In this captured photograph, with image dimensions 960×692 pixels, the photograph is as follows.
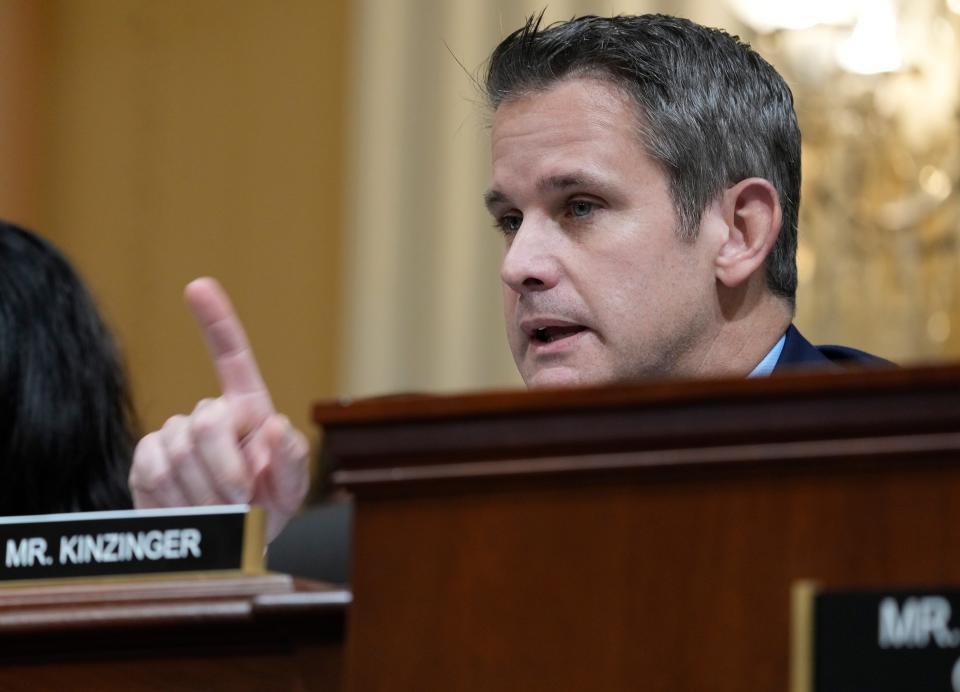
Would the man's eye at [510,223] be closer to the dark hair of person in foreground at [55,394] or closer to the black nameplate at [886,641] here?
the dark hair of person in foreground at [55,394]

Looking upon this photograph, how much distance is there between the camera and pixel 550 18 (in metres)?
5.03

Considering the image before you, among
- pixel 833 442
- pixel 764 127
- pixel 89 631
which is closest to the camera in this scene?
pixel 833 442

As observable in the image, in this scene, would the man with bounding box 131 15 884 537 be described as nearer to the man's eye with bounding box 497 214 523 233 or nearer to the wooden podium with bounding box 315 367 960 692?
the man's eye with bounding box 497 214 523 233

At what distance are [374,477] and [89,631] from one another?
0.96ft

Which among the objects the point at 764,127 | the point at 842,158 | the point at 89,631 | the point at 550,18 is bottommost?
the point at 89,631

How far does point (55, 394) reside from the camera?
2.14 m

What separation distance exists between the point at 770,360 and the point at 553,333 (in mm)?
325

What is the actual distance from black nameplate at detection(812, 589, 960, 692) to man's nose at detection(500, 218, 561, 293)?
1.24 m

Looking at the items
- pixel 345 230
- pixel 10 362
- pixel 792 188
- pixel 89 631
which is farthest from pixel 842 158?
pixel 89 631

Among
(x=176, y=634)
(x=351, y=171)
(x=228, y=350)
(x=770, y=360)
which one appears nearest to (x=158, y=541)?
(x=176, y=634)

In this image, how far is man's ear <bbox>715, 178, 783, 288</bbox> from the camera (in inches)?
89.1

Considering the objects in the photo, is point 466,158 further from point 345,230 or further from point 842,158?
point 842,158

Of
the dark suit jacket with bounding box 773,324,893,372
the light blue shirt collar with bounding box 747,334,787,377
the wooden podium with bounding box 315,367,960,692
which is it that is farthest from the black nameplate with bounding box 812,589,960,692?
the light blue shirt collar with bounding box 747,334,787,377

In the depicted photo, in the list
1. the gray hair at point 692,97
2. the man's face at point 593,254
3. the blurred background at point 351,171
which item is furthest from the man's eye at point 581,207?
the blurred background at point 351,171
